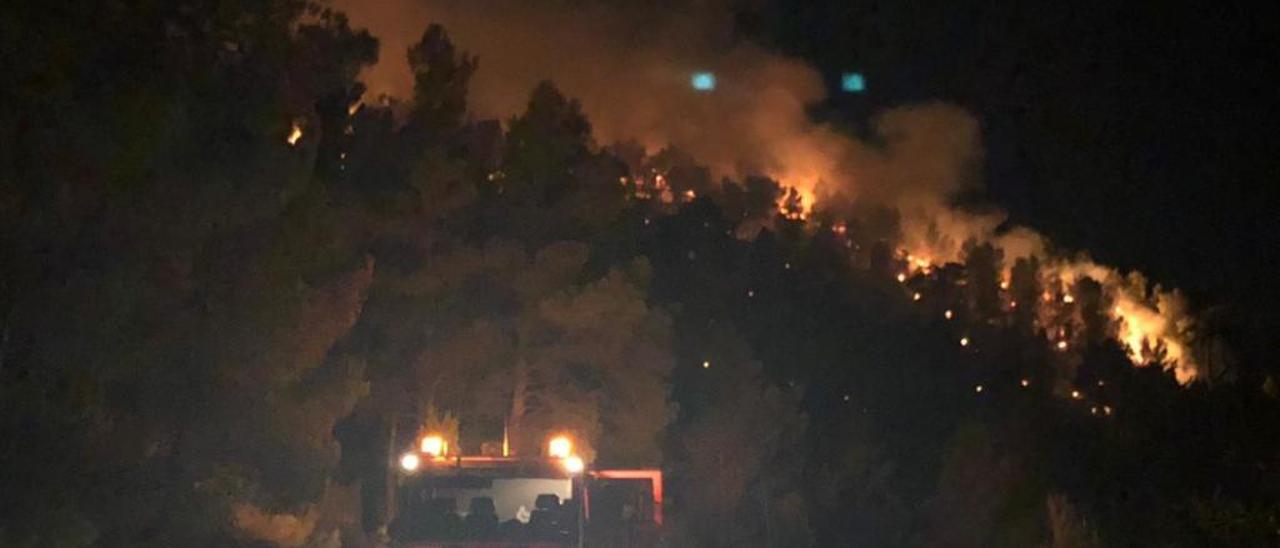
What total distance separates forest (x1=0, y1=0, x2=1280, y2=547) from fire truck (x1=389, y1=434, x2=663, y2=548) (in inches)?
96.5

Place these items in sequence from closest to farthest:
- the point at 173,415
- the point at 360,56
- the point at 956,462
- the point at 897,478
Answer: the point at 173,415, the point at 360,56, the point at 956,462, the point at 897,478

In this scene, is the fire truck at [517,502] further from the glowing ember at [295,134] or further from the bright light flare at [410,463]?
the glowing ember at [295,134]

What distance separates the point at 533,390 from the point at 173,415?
15672mm

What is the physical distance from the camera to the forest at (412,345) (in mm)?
13984

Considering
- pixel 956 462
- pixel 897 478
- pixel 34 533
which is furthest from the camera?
pixel 897 478

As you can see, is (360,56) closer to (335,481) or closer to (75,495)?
(335,481)

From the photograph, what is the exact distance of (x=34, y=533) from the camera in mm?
13242

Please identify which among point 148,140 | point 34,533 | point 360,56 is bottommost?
point 34,533

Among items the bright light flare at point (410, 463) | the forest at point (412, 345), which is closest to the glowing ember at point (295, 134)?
the forest at point (412, 345)

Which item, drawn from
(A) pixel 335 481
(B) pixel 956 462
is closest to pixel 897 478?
(B) pixel 956 462

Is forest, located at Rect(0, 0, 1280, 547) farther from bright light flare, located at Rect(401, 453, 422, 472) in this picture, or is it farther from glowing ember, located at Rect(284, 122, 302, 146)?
bright light flare, located at Rect(401, 453, 422, 472)

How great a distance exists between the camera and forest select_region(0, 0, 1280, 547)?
45.9 ft

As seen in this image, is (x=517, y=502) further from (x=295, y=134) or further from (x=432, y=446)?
(x=295, y=134)

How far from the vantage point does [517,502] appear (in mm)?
15969
